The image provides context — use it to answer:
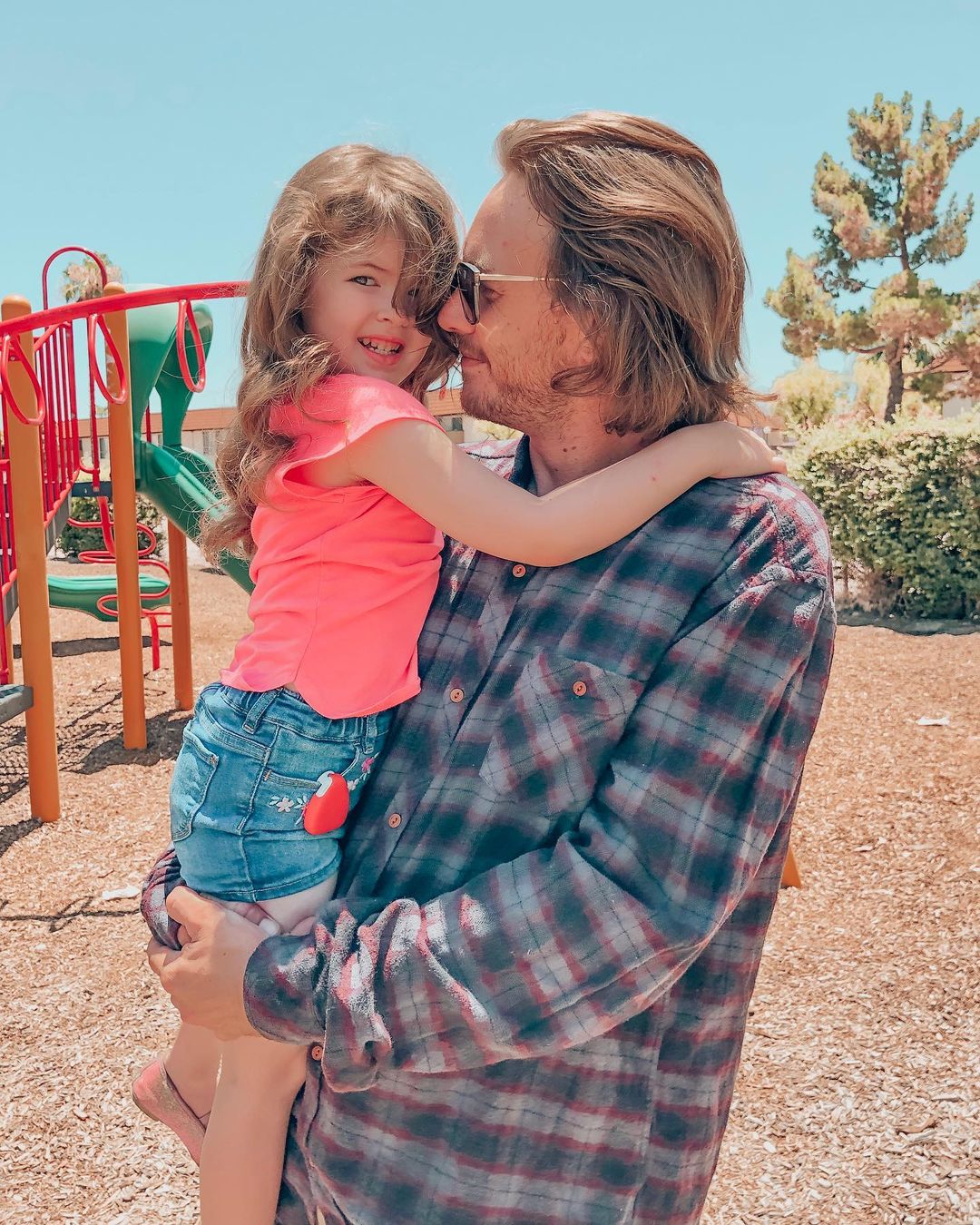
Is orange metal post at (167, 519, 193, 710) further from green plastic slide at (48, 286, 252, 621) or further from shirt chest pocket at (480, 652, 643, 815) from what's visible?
shirt chest pocket at (480, 652, 643, 815)

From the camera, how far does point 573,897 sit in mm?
1194

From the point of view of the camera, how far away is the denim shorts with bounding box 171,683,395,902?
151 cm

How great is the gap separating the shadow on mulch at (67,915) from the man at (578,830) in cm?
291

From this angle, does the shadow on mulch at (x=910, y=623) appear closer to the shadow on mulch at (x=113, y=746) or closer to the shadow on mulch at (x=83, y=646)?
the shadow on mulch at (x=113, y=746)

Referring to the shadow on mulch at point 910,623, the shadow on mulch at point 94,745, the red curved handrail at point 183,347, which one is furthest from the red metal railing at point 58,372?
the shadow on mulch at point 910,623

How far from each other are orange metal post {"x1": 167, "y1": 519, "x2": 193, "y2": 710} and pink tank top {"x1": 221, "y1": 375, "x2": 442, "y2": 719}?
5.46 m

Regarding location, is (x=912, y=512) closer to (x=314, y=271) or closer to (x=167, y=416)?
(x=167, y=416)

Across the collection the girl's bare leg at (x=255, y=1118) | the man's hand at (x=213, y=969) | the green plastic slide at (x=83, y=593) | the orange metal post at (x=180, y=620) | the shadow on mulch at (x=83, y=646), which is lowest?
the shadow on mulch at (x=83, y=646)

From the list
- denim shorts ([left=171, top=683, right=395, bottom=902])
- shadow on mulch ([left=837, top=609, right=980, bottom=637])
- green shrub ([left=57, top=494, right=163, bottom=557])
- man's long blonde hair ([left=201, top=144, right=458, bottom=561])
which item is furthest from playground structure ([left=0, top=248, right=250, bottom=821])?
green shrub ([left=57, top=494, right=163, bottom=557])

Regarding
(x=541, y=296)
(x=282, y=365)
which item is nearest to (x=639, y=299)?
(x=541, y=296)

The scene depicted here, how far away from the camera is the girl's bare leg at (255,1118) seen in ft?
4.83

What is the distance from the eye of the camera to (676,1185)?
4.63 ft

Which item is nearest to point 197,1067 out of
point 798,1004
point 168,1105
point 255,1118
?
point 168,1105

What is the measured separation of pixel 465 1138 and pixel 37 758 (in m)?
4.37
